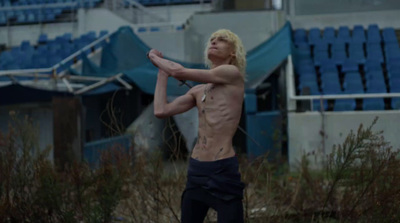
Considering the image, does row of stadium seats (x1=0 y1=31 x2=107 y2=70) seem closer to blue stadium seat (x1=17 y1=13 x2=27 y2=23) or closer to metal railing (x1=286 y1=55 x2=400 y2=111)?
blue stadium seat (x1=17 y1=13 x2=27 y2=23)

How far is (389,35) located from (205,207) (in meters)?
12.4

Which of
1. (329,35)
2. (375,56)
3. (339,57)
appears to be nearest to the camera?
(375,56)

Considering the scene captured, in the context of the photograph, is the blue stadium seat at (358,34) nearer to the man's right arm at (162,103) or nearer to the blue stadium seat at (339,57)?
the blue stadium seat at (339,57)

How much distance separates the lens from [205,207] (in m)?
4.09

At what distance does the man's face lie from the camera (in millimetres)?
4121

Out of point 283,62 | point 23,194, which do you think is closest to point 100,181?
point 23,194

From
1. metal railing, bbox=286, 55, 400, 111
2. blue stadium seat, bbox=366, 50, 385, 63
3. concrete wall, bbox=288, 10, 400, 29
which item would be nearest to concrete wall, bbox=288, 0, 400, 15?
concrete wall, bbox=288, 10, 400, 29

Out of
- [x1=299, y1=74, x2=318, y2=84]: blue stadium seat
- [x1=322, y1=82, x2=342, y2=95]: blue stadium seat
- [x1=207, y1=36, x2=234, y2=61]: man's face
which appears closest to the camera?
[x1=207, y1=36, x2=234, y2=61]: man's face

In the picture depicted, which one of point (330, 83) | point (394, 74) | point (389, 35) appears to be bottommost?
point (330, 83)

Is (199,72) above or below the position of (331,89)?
above

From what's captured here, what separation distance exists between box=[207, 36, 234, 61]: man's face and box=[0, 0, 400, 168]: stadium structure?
120 inches

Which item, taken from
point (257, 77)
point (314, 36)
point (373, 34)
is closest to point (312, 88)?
point (257, 77)

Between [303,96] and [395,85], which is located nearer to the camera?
[303,96]

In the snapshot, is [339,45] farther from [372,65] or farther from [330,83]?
[330,83]
